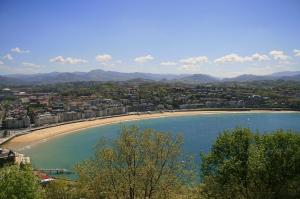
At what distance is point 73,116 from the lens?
312 feet

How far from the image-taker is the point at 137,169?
56.8 ft

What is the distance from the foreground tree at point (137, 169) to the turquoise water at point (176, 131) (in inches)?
811

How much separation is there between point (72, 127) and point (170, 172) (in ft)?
226

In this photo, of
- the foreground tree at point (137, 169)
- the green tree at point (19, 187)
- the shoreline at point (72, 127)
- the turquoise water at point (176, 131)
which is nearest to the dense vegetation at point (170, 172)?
the foreground tree at point (137, 169)

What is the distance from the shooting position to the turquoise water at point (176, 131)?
2157 inches

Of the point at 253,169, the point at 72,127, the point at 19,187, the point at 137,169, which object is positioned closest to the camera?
the point at 19,187

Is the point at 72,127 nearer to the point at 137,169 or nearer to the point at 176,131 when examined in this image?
the point at 176,131

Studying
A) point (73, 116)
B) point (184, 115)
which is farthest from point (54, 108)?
point (184, 115)

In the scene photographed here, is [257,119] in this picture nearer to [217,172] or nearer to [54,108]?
[54,108]

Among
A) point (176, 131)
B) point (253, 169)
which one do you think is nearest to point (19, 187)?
point (253, 169)

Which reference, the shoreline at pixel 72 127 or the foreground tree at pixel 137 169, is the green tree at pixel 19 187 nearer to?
the foreground tree at pixel 137 169

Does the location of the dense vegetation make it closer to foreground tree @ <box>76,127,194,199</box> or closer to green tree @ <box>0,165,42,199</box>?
foreground tree @ <box>76,127,194,199</box>

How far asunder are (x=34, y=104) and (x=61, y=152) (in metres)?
58.2

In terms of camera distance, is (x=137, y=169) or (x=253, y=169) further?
(x=253, y=169)
